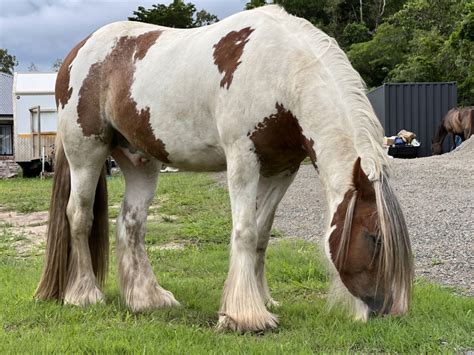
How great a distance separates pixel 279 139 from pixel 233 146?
278 millimetres

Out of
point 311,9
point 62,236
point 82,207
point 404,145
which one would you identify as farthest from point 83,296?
point 311,9

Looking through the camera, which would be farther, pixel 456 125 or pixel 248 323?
pixel 456 125

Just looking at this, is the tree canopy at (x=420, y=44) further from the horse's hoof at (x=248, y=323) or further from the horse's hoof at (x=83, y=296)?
the horse's hoof at (x=248, y=323)

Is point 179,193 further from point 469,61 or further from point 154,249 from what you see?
point 469,61

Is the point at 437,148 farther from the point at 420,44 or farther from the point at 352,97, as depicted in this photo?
the point at 352,97

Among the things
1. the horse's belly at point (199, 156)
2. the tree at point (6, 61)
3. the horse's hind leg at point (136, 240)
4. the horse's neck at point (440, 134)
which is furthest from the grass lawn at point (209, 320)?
the tree at point (6, 61)

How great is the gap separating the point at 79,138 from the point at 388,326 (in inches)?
102

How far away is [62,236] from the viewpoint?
172 inches

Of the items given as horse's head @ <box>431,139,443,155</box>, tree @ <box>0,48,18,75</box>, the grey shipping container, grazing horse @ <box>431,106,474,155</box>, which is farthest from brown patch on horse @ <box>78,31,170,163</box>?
tree @ <box>0,48,18,75</box>

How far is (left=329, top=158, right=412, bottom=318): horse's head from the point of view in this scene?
2.93m

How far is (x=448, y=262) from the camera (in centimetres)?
535

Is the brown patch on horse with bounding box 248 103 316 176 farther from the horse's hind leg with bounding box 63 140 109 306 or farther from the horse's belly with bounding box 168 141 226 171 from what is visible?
the horse's hind leg with bounding box 63 140 109 306

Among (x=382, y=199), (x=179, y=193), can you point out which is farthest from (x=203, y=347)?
(x=179, y=193)

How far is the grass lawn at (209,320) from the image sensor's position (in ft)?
9.74
